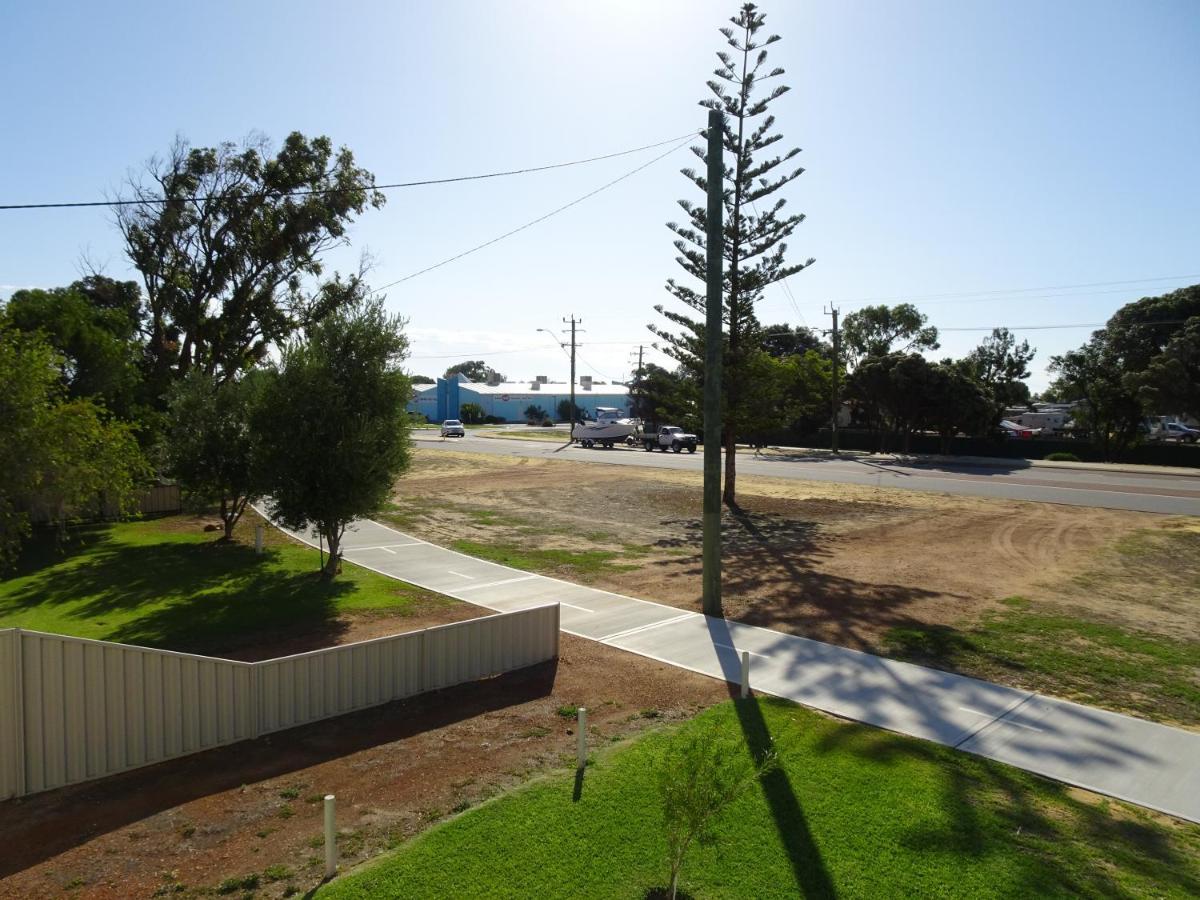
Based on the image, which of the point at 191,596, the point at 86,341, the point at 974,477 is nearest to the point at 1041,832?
the point at 191,596

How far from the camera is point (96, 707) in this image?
726 centimetres

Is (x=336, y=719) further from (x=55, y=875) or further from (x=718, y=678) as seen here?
(x=718, y=678)

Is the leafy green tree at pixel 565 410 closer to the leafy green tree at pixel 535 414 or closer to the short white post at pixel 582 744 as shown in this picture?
the leafy green tree at pixel 535 414

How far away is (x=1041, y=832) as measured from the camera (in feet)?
20.0

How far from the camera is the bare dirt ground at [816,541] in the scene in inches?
537

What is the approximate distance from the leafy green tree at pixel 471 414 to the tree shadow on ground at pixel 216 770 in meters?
96.4

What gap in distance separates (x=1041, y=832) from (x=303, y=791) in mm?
6284

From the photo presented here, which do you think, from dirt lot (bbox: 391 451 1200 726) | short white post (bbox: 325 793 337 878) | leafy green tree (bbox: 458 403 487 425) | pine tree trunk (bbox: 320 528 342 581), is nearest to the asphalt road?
dirt lot (bbox: 391 451 1200 726)

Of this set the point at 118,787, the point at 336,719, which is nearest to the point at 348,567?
the point at 336,719

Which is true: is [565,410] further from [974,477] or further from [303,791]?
[303,791]

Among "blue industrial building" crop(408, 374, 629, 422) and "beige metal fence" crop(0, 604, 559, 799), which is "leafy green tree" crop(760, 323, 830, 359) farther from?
"beige metal fence" crop(0, 604, 559, 799)

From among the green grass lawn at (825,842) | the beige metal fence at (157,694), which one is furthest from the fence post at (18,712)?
the green grass lawn at (825,842)

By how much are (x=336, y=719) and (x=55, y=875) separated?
317 cm

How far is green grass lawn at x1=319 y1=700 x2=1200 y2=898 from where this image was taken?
5.38 meters
